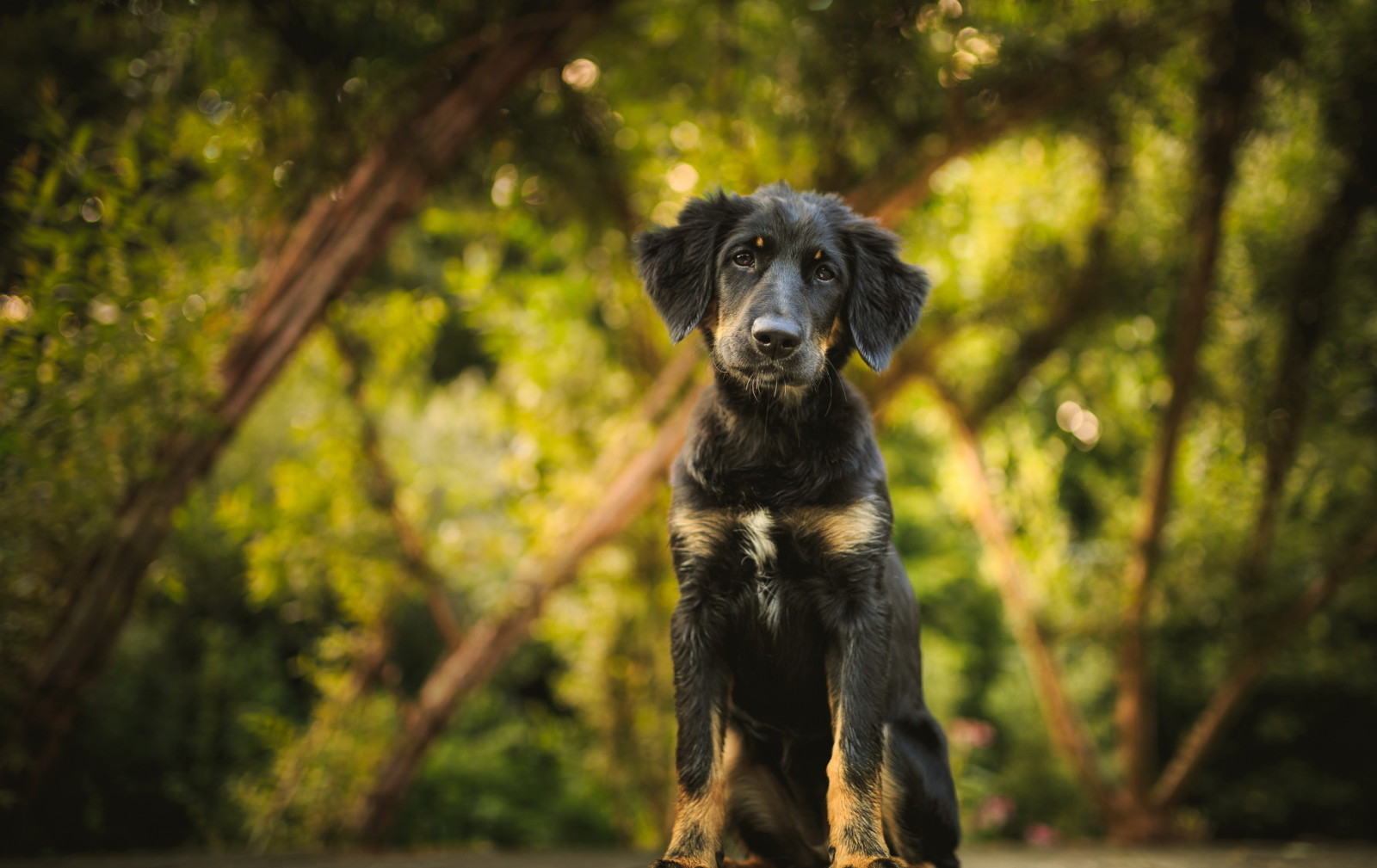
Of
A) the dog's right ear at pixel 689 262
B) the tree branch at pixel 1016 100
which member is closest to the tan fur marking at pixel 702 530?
the dog's right ear at pixel 689 262

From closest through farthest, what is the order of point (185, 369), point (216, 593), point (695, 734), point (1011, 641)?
1. point (695, 734)
2. point (185, 369)
3. point (216, 593)
4. point (1011, 641)

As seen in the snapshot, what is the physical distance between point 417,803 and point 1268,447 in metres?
7.69

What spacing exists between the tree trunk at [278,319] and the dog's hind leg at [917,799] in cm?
294

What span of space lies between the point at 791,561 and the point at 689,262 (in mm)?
917

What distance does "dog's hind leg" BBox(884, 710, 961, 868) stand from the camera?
2.25m

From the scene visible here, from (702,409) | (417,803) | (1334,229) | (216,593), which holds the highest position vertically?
(1334,229)

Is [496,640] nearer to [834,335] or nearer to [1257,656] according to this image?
[834,335]

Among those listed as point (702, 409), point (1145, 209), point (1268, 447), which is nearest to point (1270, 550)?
point (1268, 447)

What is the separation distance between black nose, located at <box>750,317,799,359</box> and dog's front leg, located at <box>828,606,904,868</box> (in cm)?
68

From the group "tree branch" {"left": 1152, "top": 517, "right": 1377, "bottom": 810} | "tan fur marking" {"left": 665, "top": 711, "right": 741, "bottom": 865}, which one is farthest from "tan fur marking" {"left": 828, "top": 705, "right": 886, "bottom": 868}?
"tree branch" {"left": 1152, "top": 517, "right": 1377, "bottom": 810}

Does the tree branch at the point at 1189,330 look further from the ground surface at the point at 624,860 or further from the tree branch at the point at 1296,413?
the ground surface at the point at 624,860

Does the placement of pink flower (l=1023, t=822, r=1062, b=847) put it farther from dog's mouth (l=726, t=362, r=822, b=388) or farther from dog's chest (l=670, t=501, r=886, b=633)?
dog's mouth (l=726, t=362, r=822, b=388)

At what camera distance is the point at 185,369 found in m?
3.31

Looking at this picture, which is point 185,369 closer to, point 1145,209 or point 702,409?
point 702,409
